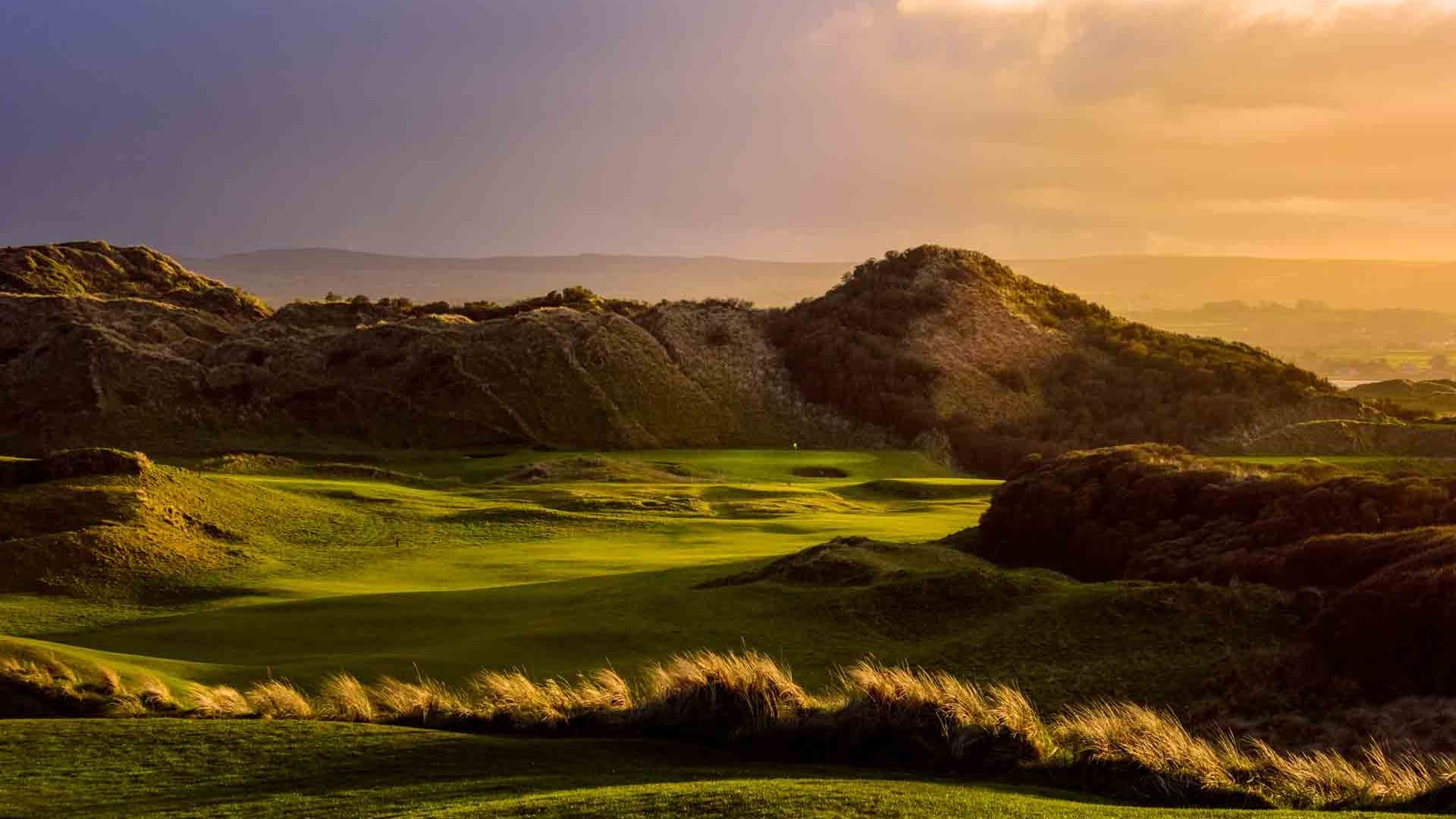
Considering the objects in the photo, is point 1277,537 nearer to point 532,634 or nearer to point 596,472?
point 532,634

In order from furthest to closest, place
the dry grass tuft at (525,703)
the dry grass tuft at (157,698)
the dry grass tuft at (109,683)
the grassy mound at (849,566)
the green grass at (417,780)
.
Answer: the grassy mound at (849,566)
the dry grass tuft at (109,683)
the dry grass tuft at (157,698)
the dry grass tuft at (525,703)
the green grass at (417,780)

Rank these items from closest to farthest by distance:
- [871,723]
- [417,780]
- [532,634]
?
[417,780]
[871,723]
[532,634]

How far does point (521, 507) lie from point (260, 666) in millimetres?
23663

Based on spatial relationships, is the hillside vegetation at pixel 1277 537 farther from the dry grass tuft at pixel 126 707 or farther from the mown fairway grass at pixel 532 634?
the dry grass tuft at pixel 126 707

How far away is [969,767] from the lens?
40.3ft

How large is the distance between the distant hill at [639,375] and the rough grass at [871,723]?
190 ft

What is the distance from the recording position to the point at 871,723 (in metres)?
12.9

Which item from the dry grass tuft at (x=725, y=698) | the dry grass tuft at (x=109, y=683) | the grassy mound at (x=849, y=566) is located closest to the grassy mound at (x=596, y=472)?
the grassy mound at (x=849, y=566)

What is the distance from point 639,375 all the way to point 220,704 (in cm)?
7151

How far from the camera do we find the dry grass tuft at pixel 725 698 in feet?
43.5

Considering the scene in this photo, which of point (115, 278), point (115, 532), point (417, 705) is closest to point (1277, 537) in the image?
point (417, 705)

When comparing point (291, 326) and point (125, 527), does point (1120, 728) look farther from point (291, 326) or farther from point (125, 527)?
point (291, 326)

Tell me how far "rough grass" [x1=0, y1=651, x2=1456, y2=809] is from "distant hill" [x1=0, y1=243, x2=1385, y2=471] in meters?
57.9

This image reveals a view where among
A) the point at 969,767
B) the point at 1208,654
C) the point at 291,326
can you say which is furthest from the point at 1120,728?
the point at 291,326
